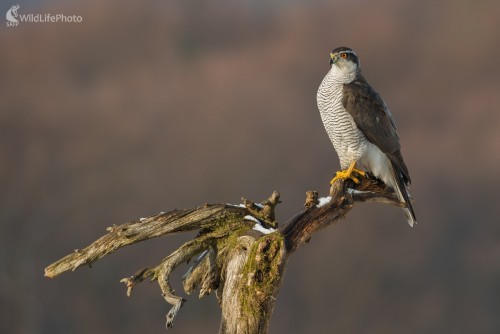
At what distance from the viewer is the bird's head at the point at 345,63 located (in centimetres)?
577

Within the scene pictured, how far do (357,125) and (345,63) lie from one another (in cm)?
59

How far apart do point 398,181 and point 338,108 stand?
88 cm

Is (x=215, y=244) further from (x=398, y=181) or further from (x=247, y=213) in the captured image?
(x=398, y=181)

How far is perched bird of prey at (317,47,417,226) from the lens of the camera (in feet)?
18.8

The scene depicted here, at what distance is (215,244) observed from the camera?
16.3 feet

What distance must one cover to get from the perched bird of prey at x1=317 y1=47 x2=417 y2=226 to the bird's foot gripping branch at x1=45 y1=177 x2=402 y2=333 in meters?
0.82

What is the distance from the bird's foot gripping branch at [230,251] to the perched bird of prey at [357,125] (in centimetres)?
82

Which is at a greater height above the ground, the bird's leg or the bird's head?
the bird's head

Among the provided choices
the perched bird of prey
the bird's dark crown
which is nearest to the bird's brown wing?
the perched bird of prey

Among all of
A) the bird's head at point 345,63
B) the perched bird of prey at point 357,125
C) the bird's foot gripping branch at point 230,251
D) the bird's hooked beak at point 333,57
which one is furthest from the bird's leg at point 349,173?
the bird's hooked beak at point 333,57

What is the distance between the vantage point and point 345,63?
5.81 meters

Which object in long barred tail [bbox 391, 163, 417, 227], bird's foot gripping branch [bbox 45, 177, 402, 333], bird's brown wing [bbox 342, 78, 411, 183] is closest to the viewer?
bird's foot gripping branch [bbox 45, 177, 402, 333]

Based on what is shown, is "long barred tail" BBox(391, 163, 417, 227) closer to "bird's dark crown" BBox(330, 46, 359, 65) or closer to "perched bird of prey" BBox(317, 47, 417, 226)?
"perched bird of prey" BBox(317, 47, 417, 226)

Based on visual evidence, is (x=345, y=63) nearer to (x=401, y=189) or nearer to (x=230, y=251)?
(x=401, y=189)
